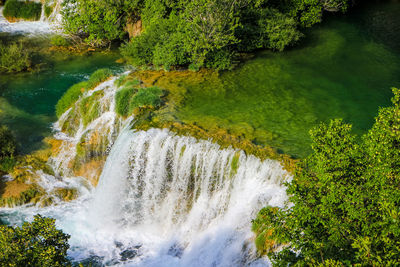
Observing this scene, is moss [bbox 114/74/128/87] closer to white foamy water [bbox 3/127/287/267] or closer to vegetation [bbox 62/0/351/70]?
vegetation [bbox 62/0/351/70]

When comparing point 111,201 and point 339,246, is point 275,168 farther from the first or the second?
point 111,201

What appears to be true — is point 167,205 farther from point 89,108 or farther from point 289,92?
point 289,92

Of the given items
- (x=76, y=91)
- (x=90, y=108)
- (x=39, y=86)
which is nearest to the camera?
(x=90, y=108)

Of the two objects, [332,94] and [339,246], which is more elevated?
[332,94]

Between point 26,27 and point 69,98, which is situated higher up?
point 26,27

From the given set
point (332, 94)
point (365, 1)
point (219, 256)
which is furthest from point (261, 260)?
point (365, 1)

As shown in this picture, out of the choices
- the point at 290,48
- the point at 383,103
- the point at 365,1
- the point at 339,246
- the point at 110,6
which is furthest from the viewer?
the point at 365,1

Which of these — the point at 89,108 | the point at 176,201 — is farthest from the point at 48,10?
the point at 176,201
